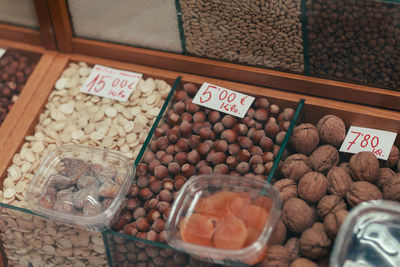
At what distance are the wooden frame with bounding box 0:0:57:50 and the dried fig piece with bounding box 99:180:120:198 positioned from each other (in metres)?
0.97

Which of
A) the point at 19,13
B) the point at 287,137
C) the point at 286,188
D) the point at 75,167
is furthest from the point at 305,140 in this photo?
the point at 19,13

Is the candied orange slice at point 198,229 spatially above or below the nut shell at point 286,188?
below

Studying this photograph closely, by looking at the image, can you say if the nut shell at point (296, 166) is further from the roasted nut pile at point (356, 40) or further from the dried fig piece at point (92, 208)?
the dried fig piece at point (92, 208)

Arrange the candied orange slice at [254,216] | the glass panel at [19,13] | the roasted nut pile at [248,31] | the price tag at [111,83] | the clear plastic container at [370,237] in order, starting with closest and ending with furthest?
the clear plastic container at [370,237], the candied orange slice at [254,216], the roasted nut pile at [248,31], the price tag at [111,83], the glass panel at [19,13]

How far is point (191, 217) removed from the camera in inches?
66.1

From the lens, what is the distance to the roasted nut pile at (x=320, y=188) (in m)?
1.64

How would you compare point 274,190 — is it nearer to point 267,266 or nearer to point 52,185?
point 267,266

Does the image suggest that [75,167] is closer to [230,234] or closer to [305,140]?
[230,234]

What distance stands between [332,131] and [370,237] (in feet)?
1.85

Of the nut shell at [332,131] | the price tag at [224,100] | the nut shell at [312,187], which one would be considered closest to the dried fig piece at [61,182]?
the price tag at [224,100]

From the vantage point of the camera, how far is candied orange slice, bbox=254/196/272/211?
64.8 inches

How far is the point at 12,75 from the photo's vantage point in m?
2.58

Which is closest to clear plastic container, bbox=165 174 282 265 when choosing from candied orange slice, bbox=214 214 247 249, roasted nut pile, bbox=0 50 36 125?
candied orange slice, bbox=214 214 247 249

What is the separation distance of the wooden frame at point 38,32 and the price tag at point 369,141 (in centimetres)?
145
